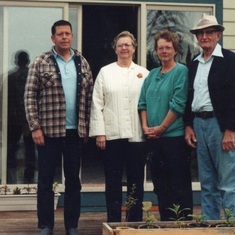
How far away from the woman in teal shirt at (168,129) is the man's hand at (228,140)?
0.42 m

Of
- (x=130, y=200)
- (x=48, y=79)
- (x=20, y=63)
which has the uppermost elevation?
(x=20, y=63)

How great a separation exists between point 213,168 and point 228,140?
0.29 metres

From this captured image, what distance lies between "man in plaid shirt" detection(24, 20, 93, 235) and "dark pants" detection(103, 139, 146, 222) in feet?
0.83

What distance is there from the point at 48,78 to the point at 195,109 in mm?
1176

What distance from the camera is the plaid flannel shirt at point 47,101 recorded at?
591 centimetres

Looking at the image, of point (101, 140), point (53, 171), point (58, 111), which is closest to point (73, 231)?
point (53, 171)

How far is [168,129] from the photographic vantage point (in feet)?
19.1

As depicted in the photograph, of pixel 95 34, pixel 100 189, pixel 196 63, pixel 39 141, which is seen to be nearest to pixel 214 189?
pixel 196 63

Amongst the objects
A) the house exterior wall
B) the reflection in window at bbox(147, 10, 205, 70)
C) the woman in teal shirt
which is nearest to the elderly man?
the woman in teal shirt

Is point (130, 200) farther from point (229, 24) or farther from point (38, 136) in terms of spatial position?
point (229, 24)

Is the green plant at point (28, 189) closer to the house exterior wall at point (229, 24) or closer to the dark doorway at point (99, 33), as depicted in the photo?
the dark doorway at point (99, 33)

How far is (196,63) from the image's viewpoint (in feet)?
18.9

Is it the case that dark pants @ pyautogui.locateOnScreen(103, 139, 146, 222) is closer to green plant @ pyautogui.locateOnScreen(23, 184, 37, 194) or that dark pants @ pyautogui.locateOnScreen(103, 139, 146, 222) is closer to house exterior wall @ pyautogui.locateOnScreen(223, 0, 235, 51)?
green plant @ pyautogui.locateOnScreen(23, 184, 37, 194)

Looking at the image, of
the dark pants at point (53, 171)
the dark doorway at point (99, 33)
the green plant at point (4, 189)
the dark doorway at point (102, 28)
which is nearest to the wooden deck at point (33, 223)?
the green plant at point (4, 189)
